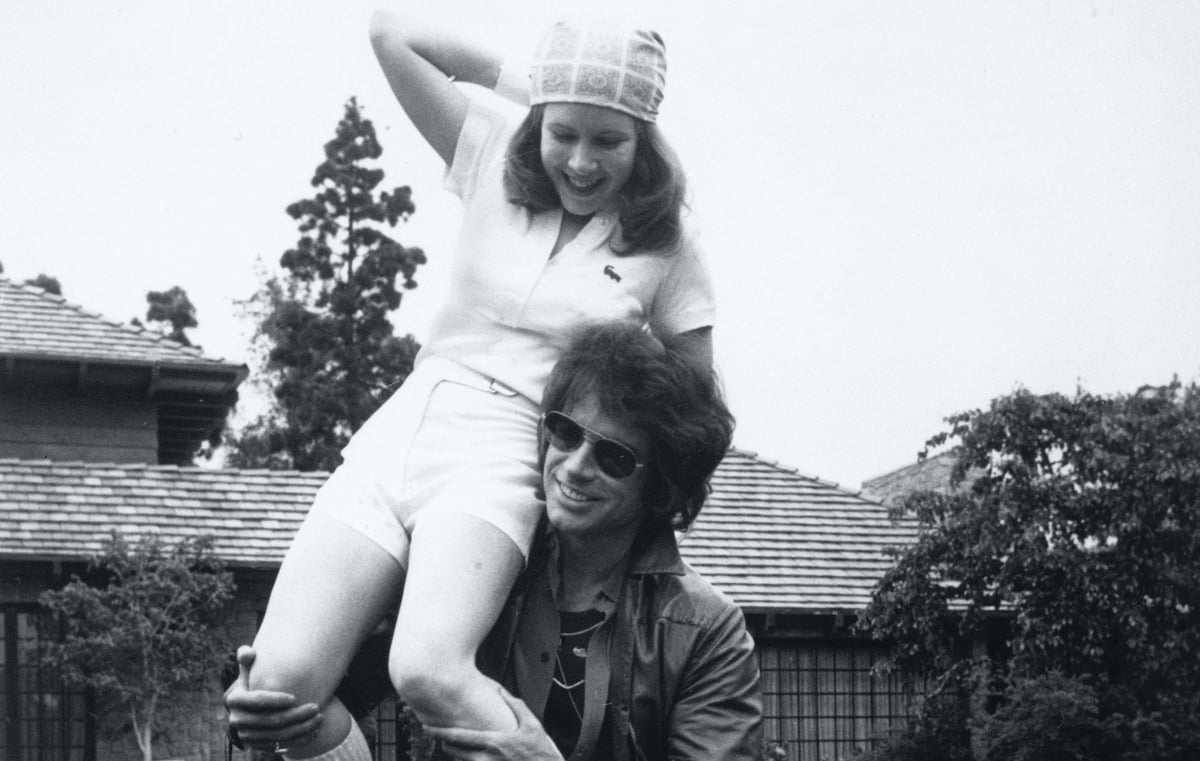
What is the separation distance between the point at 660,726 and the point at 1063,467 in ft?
45.0

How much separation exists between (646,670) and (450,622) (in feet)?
1.39

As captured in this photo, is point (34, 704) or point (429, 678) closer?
point (429, 678)

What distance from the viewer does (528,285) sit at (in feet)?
11.9

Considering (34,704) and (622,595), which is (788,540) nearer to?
(34,704)

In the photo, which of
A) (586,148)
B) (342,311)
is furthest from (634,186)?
(342,311)

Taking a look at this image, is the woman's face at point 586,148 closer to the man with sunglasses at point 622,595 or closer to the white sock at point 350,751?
the man with sunglasses at point 622,595

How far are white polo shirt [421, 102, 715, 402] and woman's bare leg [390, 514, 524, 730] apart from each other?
40 cm

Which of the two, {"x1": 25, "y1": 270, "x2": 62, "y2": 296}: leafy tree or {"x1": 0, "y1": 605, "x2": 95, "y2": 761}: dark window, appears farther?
{"x1": 25, "y1": 270, "x2": 62, "y2": 296}: leafy tree

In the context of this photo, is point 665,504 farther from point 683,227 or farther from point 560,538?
point 683,227

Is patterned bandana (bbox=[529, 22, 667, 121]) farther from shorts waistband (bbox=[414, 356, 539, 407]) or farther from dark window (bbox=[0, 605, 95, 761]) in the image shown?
dark window (bbox=[0, 605, 95, 761])

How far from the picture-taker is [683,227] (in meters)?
3.77

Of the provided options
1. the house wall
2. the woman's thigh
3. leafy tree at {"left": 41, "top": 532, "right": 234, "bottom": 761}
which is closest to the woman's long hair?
the woman's thigh

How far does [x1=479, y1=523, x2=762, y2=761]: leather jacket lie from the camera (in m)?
3.46

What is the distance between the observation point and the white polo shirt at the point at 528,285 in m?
3.64
